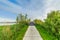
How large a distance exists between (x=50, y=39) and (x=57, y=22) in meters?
3.73

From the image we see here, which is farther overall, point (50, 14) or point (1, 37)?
point (50, 14)

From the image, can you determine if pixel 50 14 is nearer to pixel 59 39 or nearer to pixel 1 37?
pixel 59 39

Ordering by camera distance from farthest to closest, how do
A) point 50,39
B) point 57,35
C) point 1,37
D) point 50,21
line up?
point 50,21, point 57,35, point 50,39, point 1,37

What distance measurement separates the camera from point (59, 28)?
28.5 metres

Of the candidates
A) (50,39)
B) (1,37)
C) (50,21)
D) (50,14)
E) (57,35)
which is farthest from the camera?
(50,14)

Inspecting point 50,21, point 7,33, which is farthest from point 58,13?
point 7,33

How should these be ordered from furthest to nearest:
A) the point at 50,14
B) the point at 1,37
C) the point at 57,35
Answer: the point at 50,14, the point at 57,35, the point at 1,37

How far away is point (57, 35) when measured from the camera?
28219 mm

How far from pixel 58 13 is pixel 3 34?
658 inches

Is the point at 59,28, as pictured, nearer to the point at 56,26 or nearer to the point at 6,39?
the point at 56,26

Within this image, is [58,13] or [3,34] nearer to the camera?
[3,34]

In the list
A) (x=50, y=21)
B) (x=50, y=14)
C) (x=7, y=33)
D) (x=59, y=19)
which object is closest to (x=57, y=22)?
(x=59, y=19)

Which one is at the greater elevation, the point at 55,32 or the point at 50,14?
the point at 50,14

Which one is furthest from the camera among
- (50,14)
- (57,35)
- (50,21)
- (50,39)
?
(50,14)
